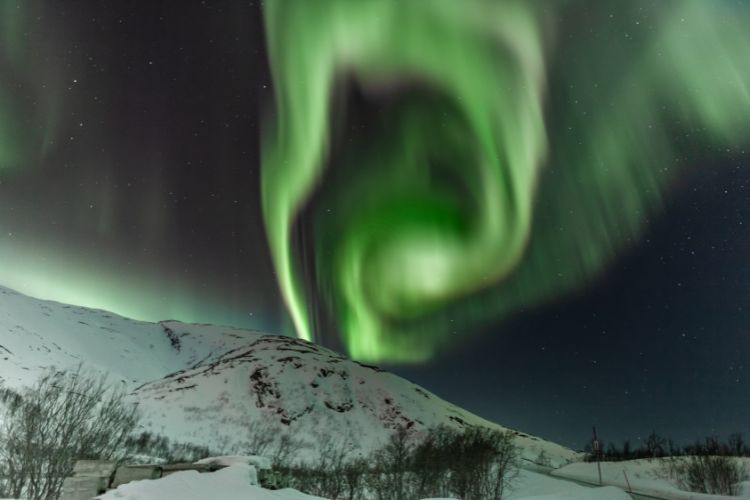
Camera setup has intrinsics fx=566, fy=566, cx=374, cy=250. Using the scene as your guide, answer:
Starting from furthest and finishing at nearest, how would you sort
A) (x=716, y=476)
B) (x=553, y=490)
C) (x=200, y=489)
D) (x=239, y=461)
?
A: (x=553, y=490) → (x=716, y=476) → (x=239, y=461) → (x=200, y=489)

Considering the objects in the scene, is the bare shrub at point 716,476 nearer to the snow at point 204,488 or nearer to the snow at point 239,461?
the snow at point 239,461

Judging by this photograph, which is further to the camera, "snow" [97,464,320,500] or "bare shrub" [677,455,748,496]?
"bare shrub" [677,455,748,496]

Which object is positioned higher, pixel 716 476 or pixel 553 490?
pixel 716 476

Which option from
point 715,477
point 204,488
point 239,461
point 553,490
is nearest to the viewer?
point 204,488

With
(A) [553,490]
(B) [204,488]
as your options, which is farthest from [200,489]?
(A) [553,490]

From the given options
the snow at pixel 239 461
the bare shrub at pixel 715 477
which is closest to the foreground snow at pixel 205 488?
the snow at pixel 239 461

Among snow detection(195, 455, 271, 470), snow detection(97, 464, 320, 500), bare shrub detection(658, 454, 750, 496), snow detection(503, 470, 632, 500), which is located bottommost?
snow detection(97, 464, 320, 500)

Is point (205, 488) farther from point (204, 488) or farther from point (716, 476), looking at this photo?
point (716, 476)

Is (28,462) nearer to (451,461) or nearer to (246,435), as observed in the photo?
(451,461)

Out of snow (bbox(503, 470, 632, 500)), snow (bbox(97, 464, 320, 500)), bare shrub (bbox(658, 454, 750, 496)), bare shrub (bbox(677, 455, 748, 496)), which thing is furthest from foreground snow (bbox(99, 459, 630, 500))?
bare shrub (bbox(677, 455, 748, 496))

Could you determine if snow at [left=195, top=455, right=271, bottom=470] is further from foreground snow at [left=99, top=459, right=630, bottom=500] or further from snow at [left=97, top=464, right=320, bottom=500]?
snow at [left=97, top=464, right=320, bottom=500]

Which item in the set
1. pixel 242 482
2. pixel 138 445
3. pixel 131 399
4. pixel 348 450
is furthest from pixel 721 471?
pixel 131 399

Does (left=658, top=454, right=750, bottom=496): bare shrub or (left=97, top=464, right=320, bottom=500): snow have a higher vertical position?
(left=658, top=454, right=750, bottom=496): bare shrub

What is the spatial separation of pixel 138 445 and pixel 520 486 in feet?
240
